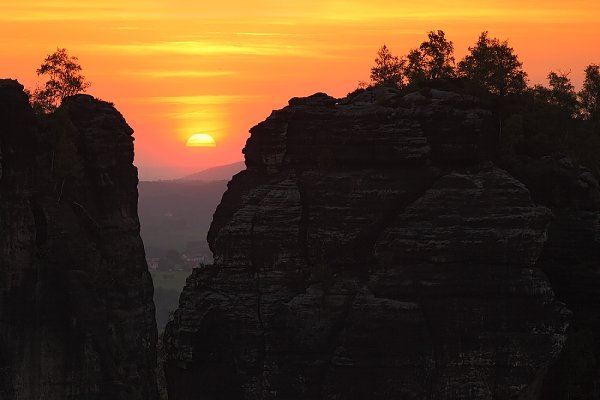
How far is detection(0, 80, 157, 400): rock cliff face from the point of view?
12219 centimetres

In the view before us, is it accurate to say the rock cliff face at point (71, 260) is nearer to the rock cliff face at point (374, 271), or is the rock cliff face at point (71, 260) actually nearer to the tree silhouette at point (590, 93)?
the rock cliff face at point (374, 271)

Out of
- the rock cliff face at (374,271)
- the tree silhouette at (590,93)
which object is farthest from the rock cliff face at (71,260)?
the tree silhouette at (590,93)

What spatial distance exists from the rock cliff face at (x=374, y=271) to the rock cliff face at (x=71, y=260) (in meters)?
22.2

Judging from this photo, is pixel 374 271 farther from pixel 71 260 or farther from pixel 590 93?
pixel 590 93

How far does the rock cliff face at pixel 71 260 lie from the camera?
122188mm

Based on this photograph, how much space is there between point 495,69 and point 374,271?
3680cm

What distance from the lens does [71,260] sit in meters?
126

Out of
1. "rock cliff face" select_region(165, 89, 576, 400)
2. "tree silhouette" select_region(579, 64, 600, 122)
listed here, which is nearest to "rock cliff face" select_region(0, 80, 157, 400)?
"rock cliff face" select_region(165, 89, 576, 400)

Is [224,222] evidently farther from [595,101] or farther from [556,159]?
[595,101]

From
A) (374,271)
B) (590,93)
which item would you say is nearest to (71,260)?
(374,271)

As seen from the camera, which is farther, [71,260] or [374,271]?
[71,260]

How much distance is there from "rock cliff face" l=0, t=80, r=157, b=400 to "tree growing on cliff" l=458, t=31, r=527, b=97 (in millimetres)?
35600

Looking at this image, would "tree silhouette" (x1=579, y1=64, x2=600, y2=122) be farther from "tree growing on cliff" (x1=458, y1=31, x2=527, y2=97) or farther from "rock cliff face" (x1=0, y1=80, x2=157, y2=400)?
"rock cliff face" (x1=0, y1=80, x2=157, y2=400)

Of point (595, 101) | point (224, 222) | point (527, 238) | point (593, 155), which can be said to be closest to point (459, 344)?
point (527, 238)
